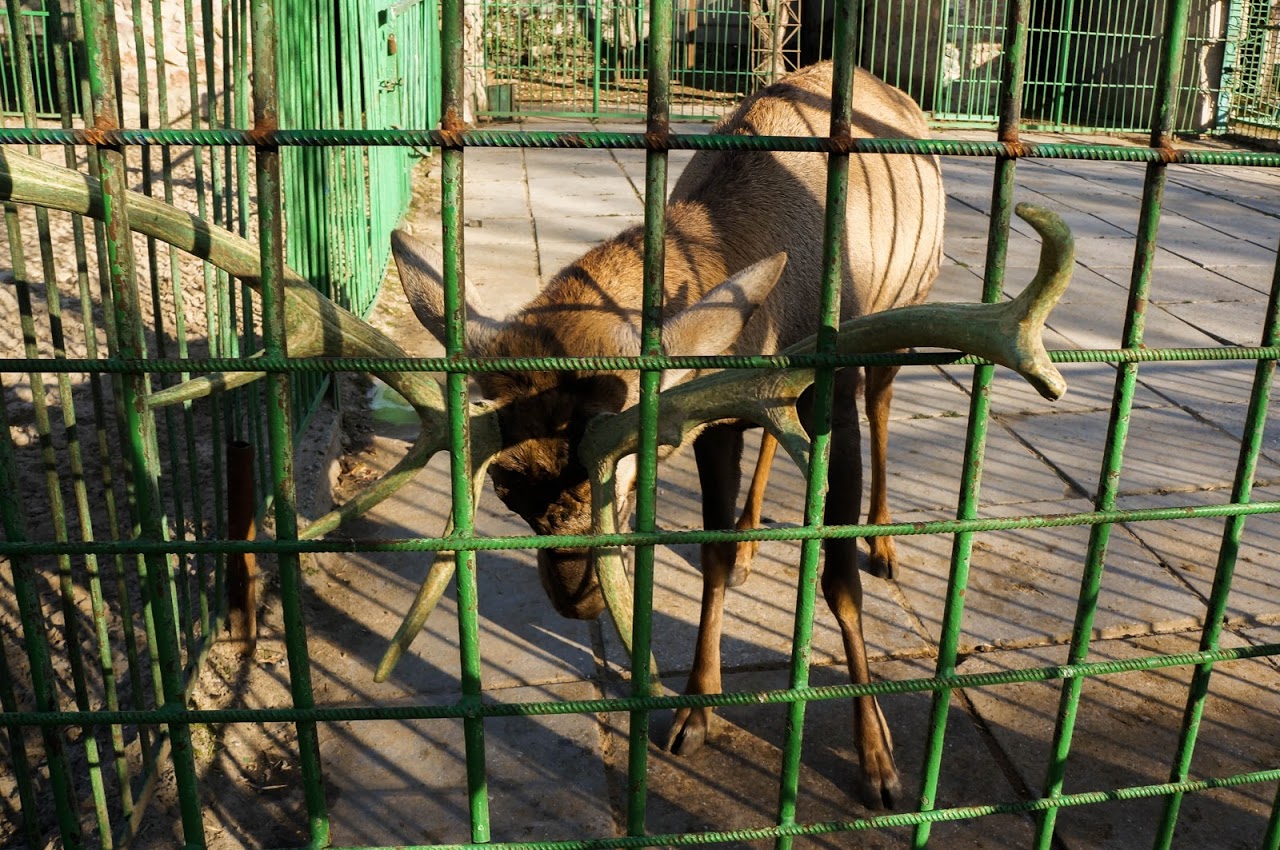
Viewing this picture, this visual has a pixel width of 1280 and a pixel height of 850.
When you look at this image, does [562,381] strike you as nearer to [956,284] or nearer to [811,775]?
[811,775]

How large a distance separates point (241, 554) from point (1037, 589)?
274 centimetres

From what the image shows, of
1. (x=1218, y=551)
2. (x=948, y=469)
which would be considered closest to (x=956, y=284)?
(x=948, y=469)

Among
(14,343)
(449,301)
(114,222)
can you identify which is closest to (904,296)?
(449,301)

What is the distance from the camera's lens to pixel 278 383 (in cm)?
192

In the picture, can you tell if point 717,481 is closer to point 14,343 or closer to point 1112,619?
point 1112,619

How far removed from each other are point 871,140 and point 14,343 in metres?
4.79

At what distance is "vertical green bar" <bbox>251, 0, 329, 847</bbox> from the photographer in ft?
5.80

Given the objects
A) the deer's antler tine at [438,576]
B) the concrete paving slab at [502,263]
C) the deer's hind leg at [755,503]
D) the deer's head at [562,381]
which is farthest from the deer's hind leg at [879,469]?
the concrete paving slab at [502,263]

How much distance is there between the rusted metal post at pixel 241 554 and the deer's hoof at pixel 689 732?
1.36m

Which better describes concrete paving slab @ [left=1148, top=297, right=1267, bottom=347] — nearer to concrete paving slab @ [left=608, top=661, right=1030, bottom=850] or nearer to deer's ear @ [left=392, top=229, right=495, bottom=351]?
concrete paving slab @ [left=608, top=661, right=1030, bottom=850]

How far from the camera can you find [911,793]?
323 cm

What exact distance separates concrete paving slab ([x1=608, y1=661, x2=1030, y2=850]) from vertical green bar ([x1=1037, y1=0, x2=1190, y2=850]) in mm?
712

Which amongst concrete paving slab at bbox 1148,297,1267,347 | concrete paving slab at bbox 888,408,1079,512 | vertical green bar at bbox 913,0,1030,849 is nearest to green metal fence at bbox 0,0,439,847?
vertical green bar at bbox 913,0,1030,849

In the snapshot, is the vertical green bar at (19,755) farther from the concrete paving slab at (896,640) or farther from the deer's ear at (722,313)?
the deer's ear at (722,313)
